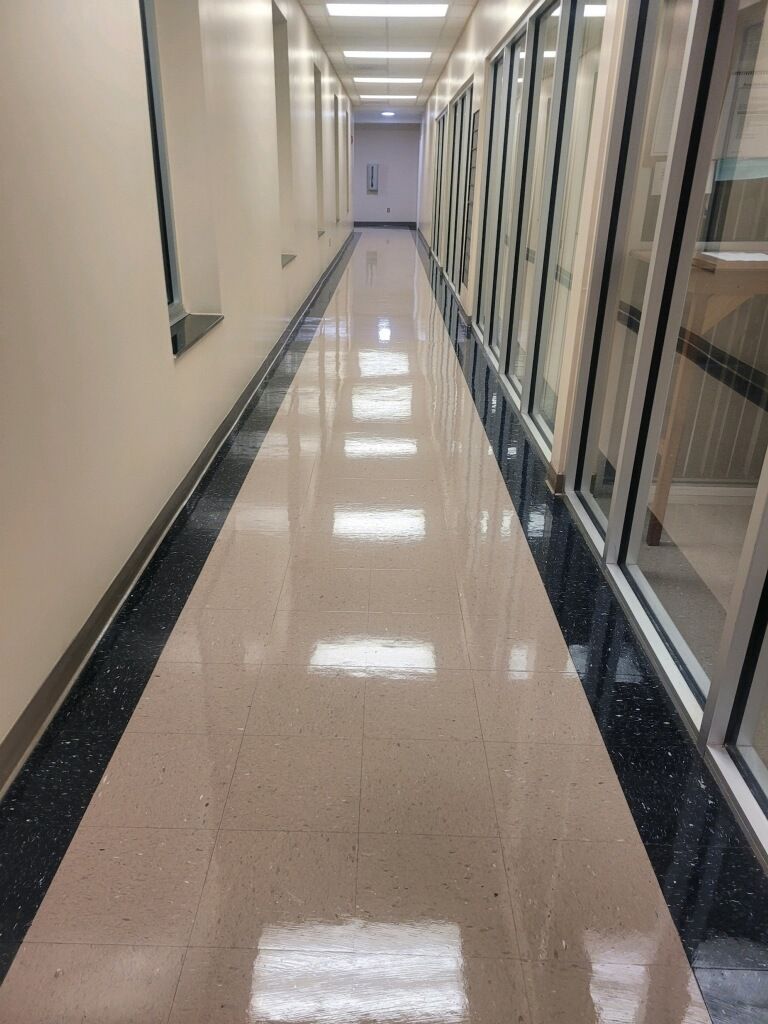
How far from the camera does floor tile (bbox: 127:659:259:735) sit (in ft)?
8.03

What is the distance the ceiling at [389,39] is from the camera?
9.50m

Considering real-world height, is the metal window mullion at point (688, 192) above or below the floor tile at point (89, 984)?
above

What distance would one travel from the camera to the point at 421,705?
256 cm

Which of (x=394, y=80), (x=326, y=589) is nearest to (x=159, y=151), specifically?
(x=326, y=589)

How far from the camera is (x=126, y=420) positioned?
3248 millimetres

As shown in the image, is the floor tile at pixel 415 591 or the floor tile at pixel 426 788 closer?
the floor tile at pixel 426 788

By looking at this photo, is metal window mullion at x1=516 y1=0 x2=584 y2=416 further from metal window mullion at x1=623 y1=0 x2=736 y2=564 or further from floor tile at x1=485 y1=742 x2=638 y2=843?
floor tile at x1=485 y1=742 x2=638 y2=843

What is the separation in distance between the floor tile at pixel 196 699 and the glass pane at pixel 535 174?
12.0 ft

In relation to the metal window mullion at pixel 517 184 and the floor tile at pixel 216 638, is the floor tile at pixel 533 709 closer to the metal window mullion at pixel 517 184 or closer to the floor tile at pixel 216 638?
the floor tile at pixel 216 638

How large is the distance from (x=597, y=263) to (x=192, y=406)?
92.5 inches

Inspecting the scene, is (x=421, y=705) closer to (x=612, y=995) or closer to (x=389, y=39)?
(x=612, y=995)

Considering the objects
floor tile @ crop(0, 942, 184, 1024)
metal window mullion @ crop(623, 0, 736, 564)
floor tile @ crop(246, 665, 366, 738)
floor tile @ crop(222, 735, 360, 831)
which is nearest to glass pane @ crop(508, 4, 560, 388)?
metal window mullion @ crop(623, 0, 736, 564)

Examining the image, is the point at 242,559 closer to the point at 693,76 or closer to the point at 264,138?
the point at 693,76

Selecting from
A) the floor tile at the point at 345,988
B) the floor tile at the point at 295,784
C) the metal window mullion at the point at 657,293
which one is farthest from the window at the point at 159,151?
the floor tile at the point at 345,988
